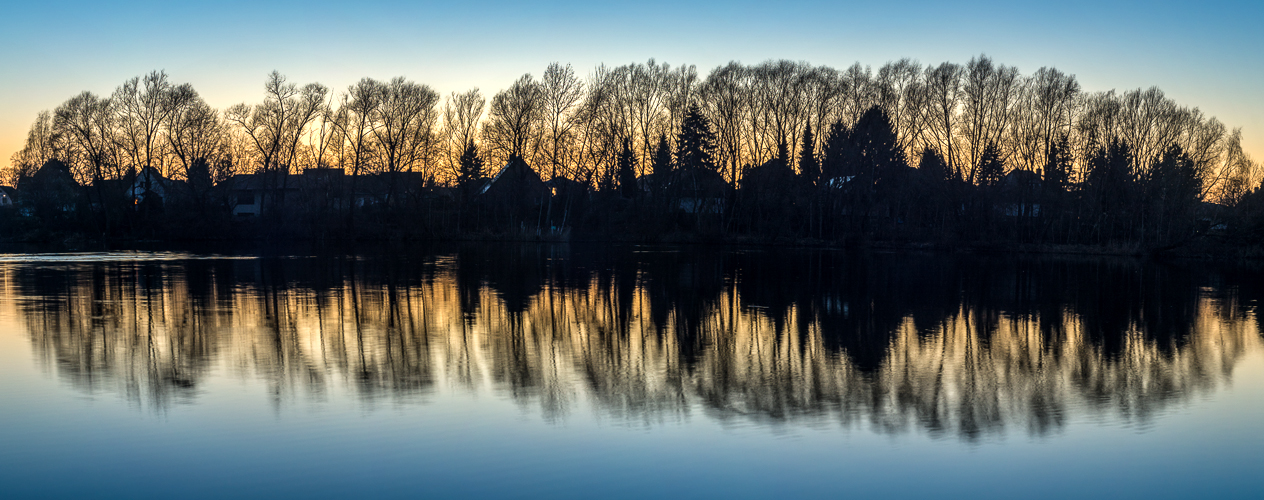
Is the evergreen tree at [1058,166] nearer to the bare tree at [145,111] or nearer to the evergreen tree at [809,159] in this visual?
the evergreen tree at [809,159]

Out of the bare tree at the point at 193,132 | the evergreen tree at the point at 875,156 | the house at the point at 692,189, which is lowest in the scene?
the house at the point at 692,189

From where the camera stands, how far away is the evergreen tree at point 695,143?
201 ft

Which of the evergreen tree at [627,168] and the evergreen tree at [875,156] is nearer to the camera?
the evergreen tree at [875,156]

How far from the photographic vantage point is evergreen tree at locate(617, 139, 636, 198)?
64875 mm

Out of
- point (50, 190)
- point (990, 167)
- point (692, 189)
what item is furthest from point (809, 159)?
point (50, 190)

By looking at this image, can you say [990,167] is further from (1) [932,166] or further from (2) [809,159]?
(2) [809,159]

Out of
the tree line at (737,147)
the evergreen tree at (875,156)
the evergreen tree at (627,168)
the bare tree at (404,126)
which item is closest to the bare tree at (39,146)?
the tree line at (737,147)

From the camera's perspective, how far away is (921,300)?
18844 mm

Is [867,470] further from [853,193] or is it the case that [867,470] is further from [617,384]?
[853,193]

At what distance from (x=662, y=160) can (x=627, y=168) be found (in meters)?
4.13

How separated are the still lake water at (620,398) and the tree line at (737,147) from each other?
123ft

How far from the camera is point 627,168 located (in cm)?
6512

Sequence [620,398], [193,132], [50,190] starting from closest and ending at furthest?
[620,398]
[50,190]
[193,132]

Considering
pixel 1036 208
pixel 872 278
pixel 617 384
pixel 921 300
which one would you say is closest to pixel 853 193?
pixel 1036 208
